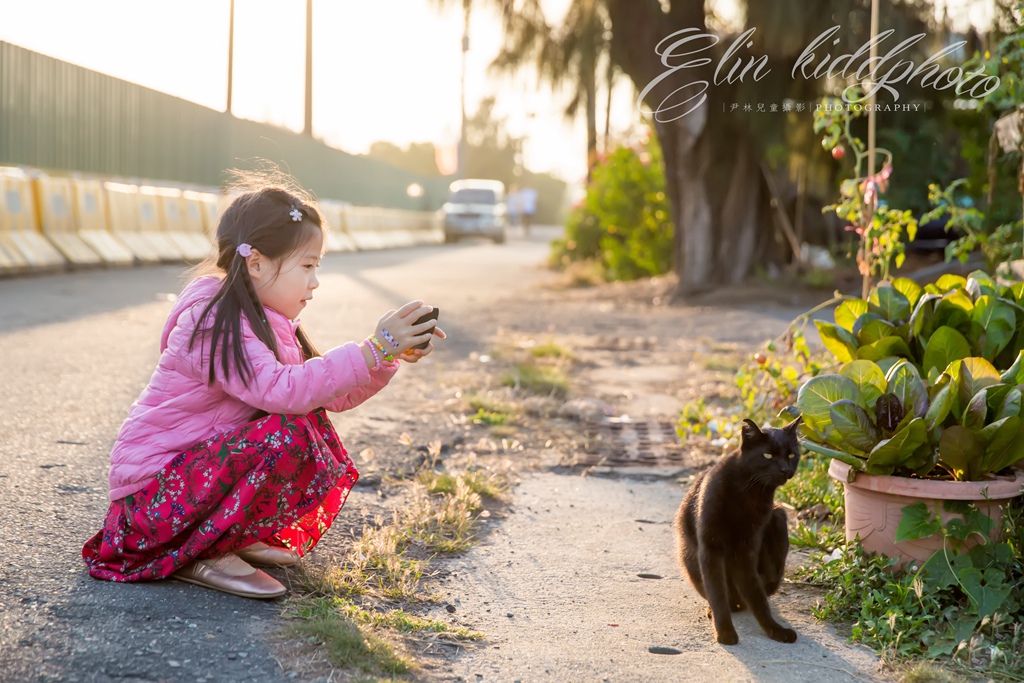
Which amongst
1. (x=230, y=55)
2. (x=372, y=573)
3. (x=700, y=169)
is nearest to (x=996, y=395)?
(x=372, y=573)

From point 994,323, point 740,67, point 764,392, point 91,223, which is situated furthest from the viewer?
point 91,223

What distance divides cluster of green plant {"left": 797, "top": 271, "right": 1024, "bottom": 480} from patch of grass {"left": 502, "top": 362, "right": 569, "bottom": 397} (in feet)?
8.11

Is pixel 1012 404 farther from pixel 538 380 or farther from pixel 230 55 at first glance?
pixel 230 55

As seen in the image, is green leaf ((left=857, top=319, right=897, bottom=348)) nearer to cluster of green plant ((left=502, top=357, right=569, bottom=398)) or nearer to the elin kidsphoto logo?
cluster of green plant ((left=502, top=357, right=569, bottom=398))

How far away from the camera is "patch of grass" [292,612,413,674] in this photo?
237cm

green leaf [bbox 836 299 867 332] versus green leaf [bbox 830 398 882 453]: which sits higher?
green leaf [bbox 836 299 867 332]

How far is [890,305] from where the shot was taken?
361 centimetres

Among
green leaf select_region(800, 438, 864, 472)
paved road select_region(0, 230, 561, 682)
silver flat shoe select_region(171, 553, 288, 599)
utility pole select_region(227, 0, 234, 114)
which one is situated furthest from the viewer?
utility pole select_region(227, 0, 234, 114)

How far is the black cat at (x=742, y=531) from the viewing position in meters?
2.80

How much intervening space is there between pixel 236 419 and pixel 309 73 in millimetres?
26149

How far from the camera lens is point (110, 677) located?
85.7 inches

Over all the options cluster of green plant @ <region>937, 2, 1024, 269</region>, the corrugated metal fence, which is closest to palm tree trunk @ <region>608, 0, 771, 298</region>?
the corrugated metal fence

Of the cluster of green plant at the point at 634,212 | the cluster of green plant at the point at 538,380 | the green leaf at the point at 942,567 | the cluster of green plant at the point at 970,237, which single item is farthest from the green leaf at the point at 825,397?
the cluster of green plant at the point at 634,212

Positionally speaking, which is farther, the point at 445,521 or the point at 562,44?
the point at 562,44
